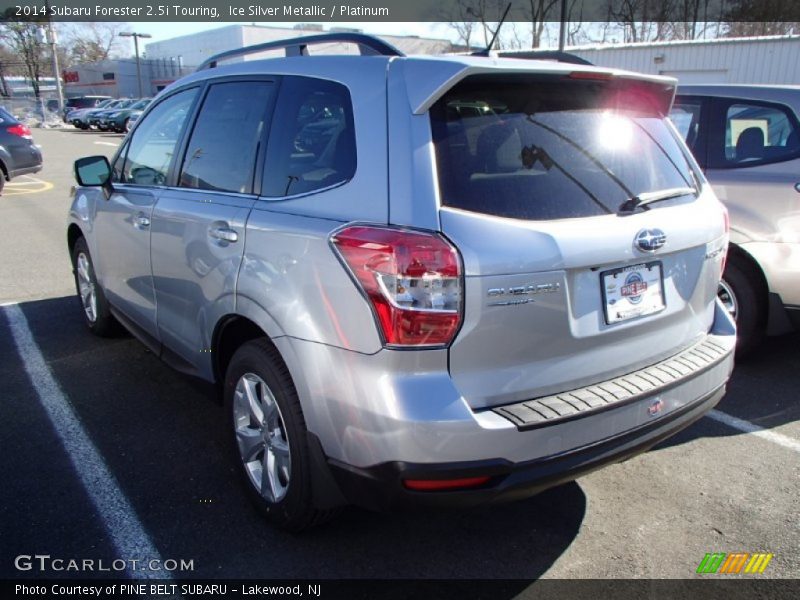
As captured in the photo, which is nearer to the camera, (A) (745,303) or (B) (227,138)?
(B) (227,138)

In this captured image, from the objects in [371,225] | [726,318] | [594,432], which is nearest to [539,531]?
[594,432]

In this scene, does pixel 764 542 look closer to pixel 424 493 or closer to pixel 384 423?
pixel 424 493

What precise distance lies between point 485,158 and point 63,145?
1114 inches

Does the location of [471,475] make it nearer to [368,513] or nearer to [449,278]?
[449,278]

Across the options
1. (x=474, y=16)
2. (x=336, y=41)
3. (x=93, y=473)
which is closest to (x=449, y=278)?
(x=336, y=41)

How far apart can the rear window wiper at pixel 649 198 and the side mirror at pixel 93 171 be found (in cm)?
332

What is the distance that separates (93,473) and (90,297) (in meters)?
2.15

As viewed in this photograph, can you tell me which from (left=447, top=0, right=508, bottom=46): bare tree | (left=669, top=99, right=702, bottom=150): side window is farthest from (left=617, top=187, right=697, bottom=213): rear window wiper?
(left=447, top=0, right=508, bottom=46): bare tree

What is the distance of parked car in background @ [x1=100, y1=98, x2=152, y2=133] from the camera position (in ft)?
112

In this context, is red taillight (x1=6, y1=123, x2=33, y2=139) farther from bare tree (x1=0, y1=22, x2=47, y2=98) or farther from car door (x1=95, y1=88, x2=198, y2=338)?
bare tree (x1=0, y1=22, x2=47, y2=98)

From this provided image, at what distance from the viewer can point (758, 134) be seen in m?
4.55

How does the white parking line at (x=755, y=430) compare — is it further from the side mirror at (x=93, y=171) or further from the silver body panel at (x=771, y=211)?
the side mirror at (x=93, y=171)

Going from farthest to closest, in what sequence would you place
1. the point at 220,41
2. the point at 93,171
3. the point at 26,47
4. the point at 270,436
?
the point at 26,47
the point at 220,41
the point at 93,171
the point at 270,436

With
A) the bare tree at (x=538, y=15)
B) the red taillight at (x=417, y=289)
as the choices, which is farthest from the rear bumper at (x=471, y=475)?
the bare tree at (x=538, y=15)
